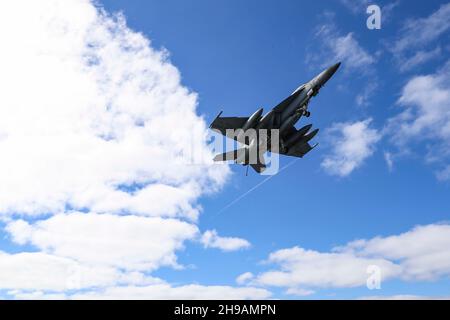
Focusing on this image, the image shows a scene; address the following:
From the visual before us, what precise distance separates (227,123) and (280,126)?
238 inches

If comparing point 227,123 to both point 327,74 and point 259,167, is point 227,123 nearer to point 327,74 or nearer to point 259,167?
point 259,167

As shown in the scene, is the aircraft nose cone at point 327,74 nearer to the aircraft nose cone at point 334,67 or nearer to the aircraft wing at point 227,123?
the aircraft nose cone at point 334,67

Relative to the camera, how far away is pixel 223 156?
44.8 m

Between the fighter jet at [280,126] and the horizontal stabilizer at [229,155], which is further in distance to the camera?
the horizontal stabilizer at [229,155]

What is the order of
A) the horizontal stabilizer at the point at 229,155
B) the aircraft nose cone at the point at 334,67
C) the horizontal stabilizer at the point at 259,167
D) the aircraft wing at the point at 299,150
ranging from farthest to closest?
the horizontal stabilizer at the point at 259,167
the aircraft wing at the point at 299,150
the horizontal stabilizer at the point at 229,155
the aircraft nose cone at the point at 334,67

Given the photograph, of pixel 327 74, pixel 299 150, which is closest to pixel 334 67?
pixel 327 74

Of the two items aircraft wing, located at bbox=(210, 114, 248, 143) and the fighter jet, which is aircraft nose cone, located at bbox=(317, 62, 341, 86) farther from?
aircraft wing, located at bbox=(210, 114, 248, 143)

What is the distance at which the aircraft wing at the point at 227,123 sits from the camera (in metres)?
44.0

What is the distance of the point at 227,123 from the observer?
145 ft

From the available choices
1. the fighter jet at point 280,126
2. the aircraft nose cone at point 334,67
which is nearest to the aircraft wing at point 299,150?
the fighter jet at point 280,126

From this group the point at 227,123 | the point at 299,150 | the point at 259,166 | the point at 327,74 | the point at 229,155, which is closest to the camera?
the point at 327,74
